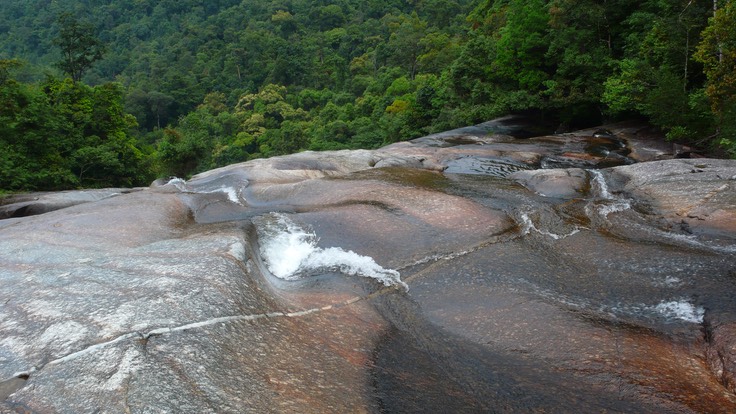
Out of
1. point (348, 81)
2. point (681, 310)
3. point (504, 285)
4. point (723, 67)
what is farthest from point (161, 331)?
point (348, 81)

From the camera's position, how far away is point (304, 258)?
28.9ft

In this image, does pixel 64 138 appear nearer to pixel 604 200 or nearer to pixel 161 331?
pixel 161 331

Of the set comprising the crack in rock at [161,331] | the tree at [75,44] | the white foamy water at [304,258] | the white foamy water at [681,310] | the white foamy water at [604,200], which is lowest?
the white foamy water at [681,310]

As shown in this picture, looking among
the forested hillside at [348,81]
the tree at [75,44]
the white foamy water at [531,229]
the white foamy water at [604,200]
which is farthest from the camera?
the tree at [75,44]

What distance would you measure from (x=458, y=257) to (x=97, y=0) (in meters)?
124

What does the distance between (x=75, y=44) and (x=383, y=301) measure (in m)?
41.0

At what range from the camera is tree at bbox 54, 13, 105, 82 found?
36.8m

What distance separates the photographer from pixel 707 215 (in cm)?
925

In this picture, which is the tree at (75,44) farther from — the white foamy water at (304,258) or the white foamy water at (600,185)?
the white foamy water at (600,185)

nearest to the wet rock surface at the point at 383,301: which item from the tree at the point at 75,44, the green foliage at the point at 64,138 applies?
the green foliage at the point at 64,138

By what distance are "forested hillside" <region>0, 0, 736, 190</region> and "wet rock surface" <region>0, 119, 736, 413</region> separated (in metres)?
9.07

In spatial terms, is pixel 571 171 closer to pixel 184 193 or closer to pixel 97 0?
pixel 184 193

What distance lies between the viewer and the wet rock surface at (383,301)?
480 cm

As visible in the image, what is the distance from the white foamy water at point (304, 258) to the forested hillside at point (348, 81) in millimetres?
12806
